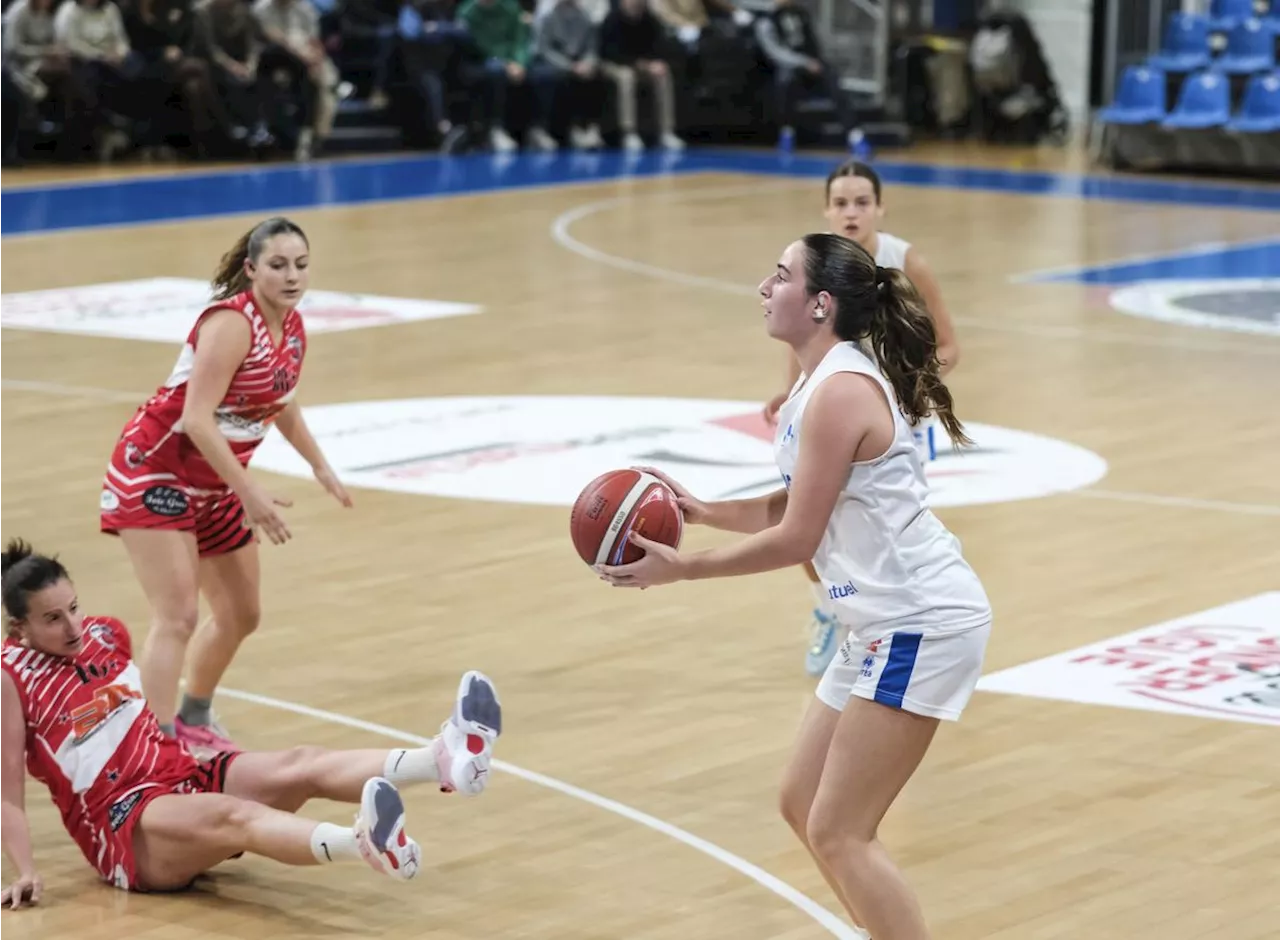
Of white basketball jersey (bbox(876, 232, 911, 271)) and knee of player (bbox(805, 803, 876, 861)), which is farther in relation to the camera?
white basketball jersey (bbox(876, 232, 911, 271))

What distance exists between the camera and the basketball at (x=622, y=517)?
15.6 feet

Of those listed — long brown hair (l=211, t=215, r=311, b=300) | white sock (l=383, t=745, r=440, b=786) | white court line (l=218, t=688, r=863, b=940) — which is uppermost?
long brown hair (l=211, t=215, r=311, b=300)

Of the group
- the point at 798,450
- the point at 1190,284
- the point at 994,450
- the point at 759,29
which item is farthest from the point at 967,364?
the point at 759,29

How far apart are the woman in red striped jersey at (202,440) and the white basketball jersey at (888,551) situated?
6.82ft

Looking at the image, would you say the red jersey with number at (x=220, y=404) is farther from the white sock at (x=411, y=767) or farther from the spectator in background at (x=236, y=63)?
the spectator in background at (x=236, y=63)

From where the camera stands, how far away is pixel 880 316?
4.71 m

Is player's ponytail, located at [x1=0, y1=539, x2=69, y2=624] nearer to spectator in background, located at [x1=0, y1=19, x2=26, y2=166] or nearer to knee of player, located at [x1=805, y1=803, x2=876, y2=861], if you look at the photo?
knee of player, located at [x1=805, y1=803, x2=876, y2=861]

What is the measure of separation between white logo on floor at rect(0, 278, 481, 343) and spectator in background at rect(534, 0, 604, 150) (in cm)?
991

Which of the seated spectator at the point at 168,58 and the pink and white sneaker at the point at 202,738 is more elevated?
the seated spectator at the point at 168,58

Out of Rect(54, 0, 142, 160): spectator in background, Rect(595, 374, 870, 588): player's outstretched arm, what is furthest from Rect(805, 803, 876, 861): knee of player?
Rect(54, 0, 142, 160): spectator in background

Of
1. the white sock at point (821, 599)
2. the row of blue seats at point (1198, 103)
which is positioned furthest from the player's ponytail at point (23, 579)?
the row of blue seats at point (1198, 103)

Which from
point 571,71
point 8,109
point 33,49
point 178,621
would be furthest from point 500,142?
point 178,621

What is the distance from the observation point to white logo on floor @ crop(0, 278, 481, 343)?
14234 mm

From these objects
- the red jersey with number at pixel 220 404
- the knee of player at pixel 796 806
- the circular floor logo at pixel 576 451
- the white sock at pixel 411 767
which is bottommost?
the circular floor logo at pixel 576 451
